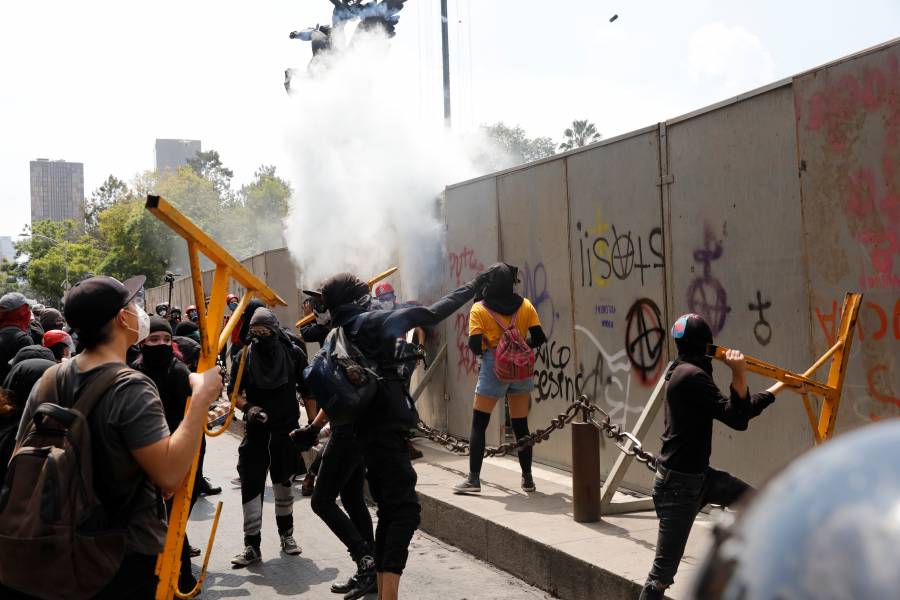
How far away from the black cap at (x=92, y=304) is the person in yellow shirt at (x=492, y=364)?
419 centimetres

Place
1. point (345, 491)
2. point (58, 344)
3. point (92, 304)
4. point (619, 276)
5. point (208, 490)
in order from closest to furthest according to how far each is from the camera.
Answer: point (92, 304) < point (345, 491) < point (58, 344) < point (619, 276) < point (208, 490)

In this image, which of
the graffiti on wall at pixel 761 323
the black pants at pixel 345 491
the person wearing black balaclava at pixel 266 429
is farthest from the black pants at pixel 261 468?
the graffiti on wall at pixel 761 323

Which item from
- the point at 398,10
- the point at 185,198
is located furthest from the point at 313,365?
the point at 185,198

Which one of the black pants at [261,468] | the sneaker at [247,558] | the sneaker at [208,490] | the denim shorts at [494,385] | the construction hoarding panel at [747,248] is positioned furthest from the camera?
the sneaker at [208,490]

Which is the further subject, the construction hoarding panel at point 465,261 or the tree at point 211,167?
the tree at point 211,167

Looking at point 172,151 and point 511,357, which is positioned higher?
point 172,151

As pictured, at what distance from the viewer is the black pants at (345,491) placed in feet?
16.3

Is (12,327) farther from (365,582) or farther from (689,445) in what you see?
(689,445)

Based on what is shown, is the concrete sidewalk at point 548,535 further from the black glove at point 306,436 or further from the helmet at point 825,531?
the helmet at point 825,531

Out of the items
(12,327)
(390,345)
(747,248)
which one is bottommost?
(390,345)

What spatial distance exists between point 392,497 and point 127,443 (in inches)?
82.5

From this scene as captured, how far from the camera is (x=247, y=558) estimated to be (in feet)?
19.2

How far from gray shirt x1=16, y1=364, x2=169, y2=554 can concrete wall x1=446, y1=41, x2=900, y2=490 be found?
144 inches

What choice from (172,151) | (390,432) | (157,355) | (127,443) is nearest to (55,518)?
(127,443)
